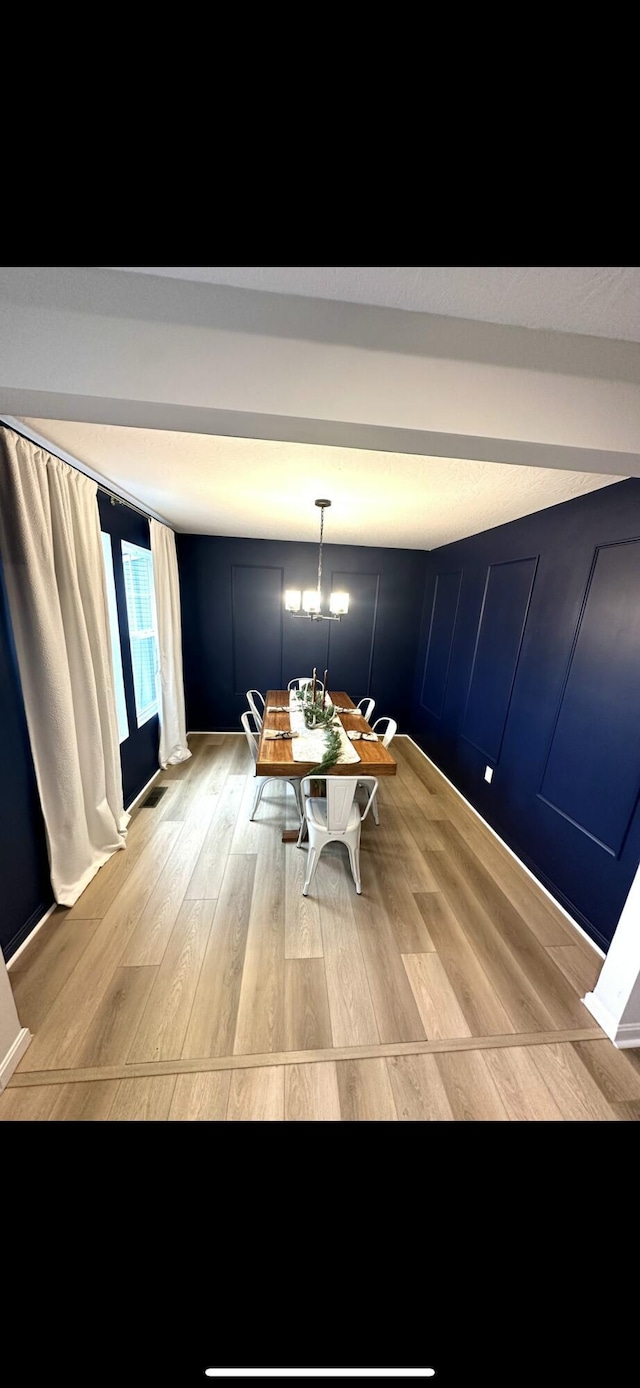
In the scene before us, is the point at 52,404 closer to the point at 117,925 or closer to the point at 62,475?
the point at 62,475

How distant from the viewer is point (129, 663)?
8.95 ft

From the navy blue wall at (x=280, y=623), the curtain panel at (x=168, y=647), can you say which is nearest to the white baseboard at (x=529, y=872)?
the navy blue wall at (x=280, y=623)

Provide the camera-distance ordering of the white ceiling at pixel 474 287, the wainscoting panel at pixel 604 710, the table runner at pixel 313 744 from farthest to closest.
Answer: the table runner at pixel 313 744, the wainscoting panel at pixel 604 710, the white ceiling at pixel 474 287

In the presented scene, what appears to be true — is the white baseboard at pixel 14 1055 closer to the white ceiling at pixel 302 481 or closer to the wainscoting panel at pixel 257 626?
the white ceiling at pixel 302 481

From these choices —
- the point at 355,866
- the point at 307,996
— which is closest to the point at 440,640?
the point at 355,866

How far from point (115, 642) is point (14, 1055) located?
205 centimetres

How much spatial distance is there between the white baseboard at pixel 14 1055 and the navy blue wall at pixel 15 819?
42 centimetres

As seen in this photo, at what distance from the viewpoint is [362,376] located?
813 millimetres

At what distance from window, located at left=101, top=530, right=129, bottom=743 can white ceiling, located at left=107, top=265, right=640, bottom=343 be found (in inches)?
73.2

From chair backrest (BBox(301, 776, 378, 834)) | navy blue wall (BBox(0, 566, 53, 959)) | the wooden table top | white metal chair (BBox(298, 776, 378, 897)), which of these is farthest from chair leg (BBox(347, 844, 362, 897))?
navy blue wall (BBox(0, 566, 53, 959))

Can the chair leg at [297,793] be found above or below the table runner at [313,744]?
below

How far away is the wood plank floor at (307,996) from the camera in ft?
3.89
